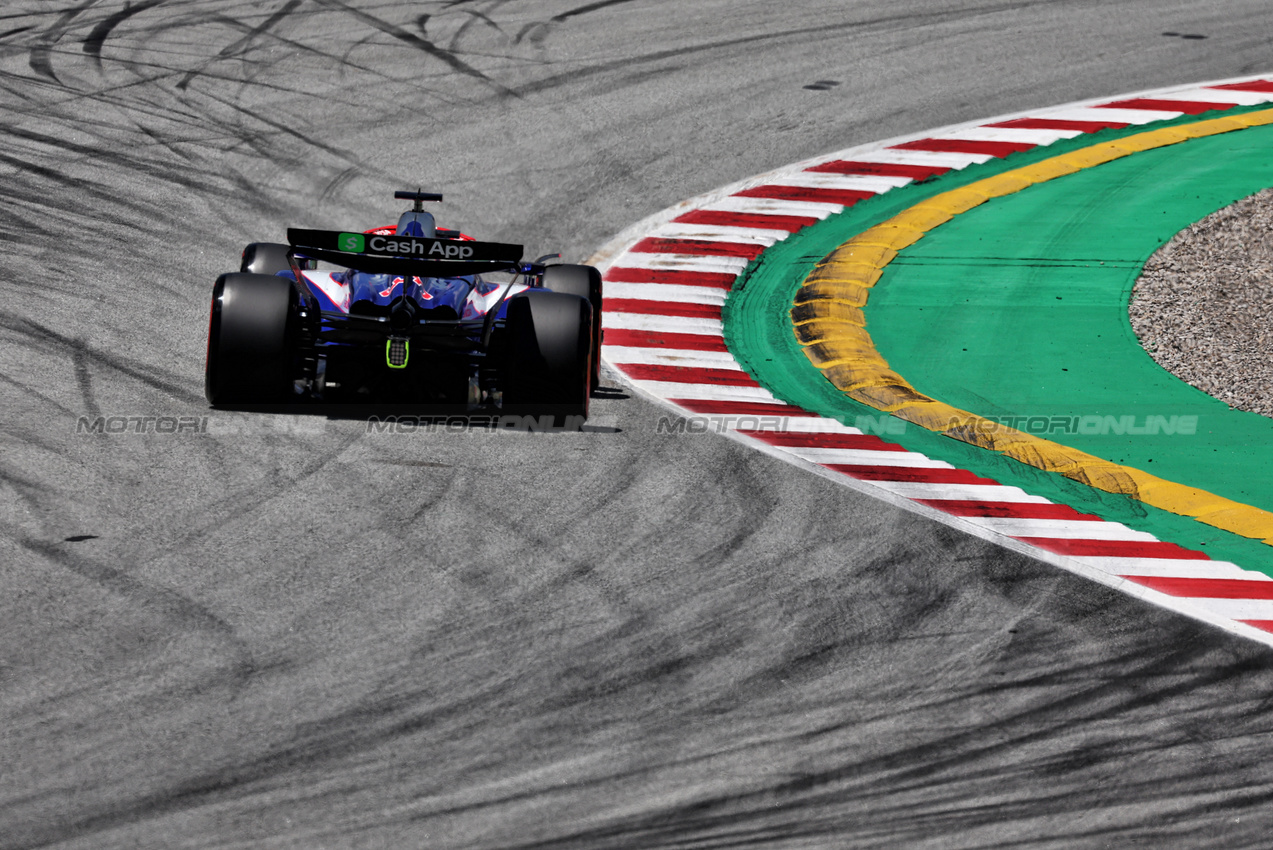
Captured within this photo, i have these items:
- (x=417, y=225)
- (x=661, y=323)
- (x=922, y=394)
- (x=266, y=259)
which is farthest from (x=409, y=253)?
(x=922, y=394)

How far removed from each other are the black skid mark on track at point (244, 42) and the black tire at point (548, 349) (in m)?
8.66

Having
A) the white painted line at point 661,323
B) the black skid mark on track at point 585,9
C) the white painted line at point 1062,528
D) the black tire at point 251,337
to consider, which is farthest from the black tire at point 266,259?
the black skid mark on track at point 585,9

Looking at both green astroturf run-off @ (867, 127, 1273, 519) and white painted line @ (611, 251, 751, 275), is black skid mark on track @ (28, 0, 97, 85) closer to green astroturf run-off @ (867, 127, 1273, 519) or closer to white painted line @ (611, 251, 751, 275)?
white painted line @ (611, 251, 751, 275)

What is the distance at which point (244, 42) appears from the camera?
18.0 meters

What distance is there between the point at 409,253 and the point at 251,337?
3.65 ft

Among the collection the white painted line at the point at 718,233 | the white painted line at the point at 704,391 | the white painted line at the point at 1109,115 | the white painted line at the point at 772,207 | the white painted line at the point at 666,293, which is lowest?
the white painted line at the point at 704,391

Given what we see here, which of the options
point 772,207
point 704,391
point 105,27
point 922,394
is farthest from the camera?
point 105,27

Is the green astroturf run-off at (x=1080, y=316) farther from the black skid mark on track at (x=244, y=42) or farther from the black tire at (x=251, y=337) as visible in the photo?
the black skid mark on track at (x=244, y=42)

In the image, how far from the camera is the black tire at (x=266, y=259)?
34.9 feet

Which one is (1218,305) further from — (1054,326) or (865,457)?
(865,457)

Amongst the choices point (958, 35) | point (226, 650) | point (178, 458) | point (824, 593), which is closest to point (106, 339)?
point (178, 458)

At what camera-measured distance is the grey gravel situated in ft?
39.7

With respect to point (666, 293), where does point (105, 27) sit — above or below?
above

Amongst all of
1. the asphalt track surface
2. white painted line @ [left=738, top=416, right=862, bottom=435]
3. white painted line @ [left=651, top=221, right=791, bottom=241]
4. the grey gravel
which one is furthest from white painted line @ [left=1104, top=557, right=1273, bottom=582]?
white painted line @ [left=651, top=221, right=791, bottom=241]
